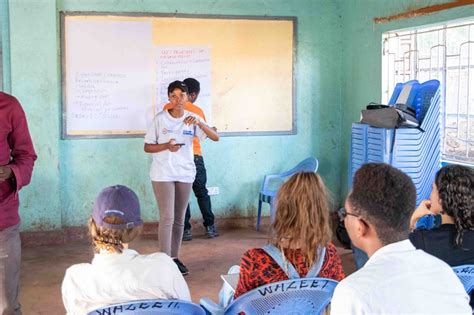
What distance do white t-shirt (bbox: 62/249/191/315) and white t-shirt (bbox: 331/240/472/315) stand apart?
797 mm

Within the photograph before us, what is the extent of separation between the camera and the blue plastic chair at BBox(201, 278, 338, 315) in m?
2.27

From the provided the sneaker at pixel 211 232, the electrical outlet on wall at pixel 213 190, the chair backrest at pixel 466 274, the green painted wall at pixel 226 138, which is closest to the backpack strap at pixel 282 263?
the chair backrest at pixel 466 274

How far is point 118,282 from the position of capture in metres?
2.12

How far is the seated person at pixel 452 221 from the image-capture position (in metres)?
2.57

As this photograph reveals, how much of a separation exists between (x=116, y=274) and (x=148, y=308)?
18 centimetres

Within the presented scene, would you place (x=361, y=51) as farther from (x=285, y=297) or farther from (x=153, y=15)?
(x=285, y=297)

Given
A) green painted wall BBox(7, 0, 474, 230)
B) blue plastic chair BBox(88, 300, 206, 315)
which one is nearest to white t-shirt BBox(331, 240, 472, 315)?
blue plastic chair BBox(88, 300, 206, 315)

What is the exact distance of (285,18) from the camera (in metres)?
6.47

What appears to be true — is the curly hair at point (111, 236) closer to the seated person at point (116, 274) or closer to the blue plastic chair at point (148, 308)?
the seated person at point (116, 274)

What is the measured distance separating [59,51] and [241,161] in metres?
2.04

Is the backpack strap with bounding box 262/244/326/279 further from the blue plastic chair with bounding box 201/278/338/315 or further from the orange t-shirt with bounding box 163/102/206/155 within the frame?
the orange t-shirt with bounding box 163/102/206/155

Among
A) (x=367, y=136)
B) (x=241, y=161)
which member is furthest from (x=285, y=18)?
(x=367, y=136)

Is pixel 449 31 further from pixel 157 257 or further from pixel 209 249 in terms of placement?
pixel 157 257

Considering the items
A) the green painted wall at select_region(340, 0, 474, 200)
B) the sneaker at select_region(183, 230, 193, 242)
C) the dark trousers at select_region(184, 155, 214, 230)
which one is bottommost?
the sneaker at select_region(183, 230, 193, 242)
